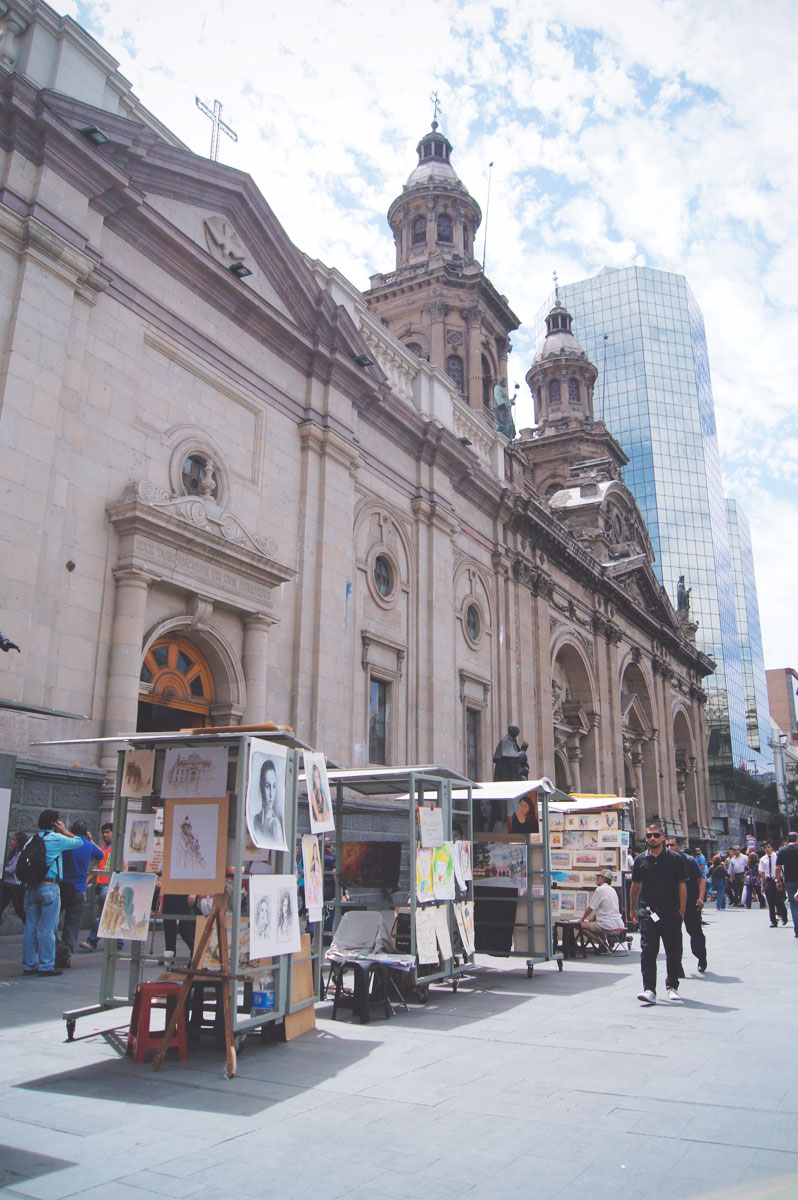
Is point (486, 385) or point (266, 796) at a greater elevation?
point (486, 385)

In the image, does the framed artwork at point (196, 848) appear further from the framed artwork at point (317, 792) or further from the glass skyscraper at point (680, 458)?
the glass skyscraper at point (680, 458)

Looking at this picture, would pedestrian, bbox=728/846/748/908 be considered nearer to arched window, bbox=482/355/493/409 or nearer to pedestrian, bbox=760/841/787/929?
pedestrian, bbox=760/841/787/929

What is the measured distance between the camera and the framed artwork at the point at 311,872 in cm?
842

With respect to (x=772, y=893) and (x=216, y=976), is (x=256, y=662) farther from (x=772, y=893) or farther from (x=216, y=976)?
(x=772, y=893)

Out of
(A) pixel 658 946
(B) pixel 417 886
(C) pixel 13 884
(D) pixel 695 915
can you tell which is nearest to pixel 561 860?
(D) pixel 695 915

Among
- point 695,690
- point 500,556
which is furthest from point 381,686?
point 695,690

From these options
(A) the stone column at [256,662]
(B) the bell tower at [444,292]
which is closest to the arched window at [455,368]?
(B) the bell tower at [444,292]

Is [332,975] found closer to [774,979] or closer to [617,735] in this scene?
[774,979]

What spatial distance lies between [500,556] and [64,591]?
18.3 meters

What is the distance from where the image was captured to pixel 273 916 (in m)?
7.52

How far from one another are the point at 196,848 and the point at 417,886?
11.4 ft

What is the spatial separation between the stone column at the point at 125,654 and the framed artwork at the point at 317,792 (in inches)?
269

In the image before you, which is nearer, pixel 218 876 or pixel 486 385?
pixel 218 876

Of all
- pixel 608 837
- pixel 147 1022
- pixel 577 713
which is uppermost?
pixel 577 713
